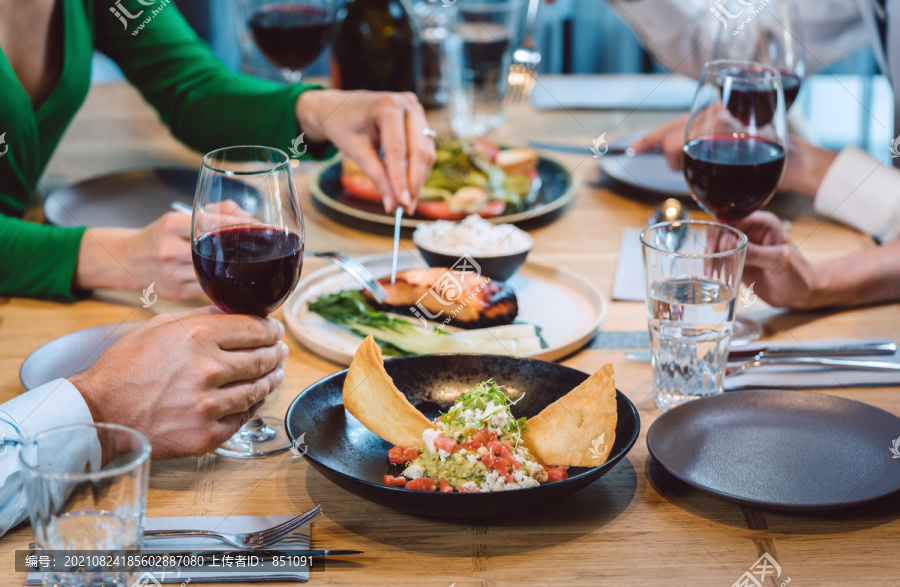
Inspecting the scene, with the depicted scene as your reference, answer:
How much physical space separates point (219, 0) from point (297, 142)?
A: 120 inches

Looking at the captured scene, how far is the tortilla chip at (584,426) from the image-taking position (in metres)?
0.89

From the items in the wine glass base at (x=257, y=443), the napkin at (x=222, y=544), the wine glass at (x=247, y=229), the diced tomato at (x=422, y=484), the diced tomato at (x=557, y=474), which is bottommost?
the wine glass base at (x=257, y=443)

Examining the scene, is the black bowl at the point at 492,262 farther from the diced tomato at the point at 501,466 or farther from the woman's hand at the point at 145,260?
the diced tomato at the point at 501,466

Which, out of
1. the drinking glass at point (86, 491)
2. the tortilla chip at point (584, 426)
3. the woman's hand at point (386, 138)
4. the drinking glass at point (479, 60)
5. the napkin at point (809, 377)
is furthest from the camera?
the drinking glass at point (479, 60)

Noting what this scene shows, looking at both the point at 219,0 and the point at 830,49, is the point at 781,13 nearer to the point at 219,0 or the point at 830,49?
the point at 830,49

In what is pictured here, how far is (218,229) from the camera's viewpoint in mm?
932

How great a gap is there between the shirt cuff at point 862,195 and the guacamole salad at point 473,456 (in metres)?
1.04

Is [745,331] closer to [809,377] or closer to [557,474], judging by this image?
[809,377]

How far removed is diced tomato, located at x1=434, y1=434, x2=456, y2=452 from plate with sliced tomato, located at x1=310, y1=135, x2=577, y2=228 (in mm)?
826

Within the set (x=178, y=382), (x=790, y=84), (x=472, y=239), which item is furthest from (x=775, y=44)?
(x=178, y=382)

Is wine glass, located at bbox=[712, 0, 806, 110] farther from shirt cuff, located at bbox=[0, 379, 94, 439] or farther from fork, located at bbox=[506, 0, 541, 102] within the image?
shirt cuff, located at bbox=[0, 379, 94, 439]

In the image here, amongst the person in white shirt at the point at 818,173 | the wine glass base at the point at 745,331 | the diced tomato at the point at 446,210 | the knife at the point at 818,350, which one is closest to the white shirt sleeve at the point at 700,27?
the person in white shirt at the point at 818,173

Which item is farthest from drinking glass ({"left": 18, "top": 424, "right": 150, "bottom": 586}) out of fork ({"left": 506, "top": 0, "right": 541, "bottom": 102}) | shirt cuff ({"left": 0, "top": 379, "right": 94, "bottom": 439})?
fork ({"left": 506, "top": 0, "right": 541, "bottom": 102})

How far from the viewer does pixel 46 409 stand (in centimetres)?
87
